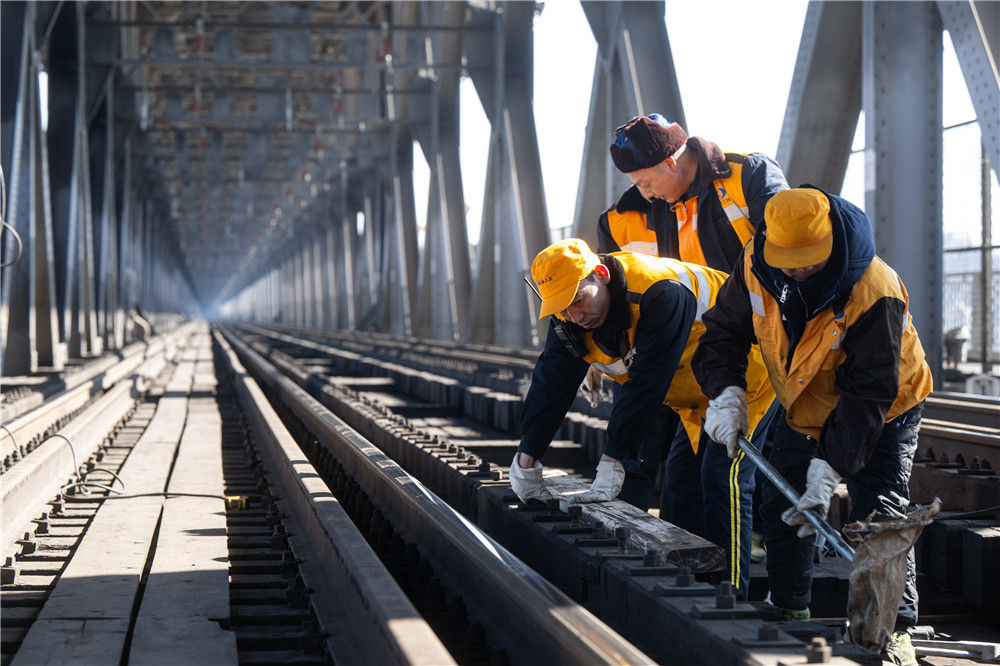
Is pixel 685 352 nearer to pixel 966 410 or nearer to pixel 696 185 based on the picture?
pixel 696 185

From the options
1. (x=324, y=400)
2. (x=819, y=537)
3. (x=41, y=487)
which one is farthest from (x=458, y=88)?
(x=819, y=537)

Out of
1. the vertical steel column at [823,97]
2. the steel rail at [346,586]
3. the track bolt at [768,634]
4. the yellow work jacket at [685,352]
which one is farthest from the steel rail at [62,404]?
the vertical steel column at [823,97]

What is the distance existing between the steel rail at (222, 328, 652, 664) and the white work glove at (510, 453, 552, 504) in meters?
0.25

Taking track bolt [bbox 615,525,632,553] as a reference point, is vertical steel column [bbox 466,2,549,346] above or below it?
above

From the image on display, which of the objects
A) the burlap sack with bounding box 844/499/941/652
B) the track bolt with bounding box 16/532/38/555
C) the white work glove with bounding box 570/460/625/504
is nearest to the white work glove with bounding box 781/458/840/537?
the burlap sack with bounding box 844/499/941/652

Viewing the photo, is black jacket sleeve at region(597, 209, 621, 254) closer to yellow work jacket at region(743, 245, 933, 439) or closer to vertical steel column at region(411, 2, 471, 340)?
yellow work jacket at region(743, 245, 933, 439)

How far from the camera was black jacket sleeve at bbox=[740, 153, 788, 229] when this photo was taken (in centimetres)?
420

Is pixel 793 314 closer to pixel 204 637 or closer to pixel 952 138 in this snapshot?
pixel 204 637

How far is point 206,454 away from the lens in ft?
25.6

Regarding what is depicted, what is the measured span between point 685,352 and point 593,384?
556mm

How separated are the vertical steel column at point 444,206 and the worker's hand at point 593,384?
17.7 metres

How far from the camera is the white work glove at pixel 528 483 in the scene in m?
4.45

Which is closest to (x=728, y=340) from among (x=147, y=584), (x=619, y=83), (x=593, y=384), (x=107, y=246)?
(x=593, y=384)

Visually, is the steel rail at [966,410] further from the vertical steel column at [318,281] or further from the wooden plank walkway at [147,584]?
the vertical steel column at [318,281]
